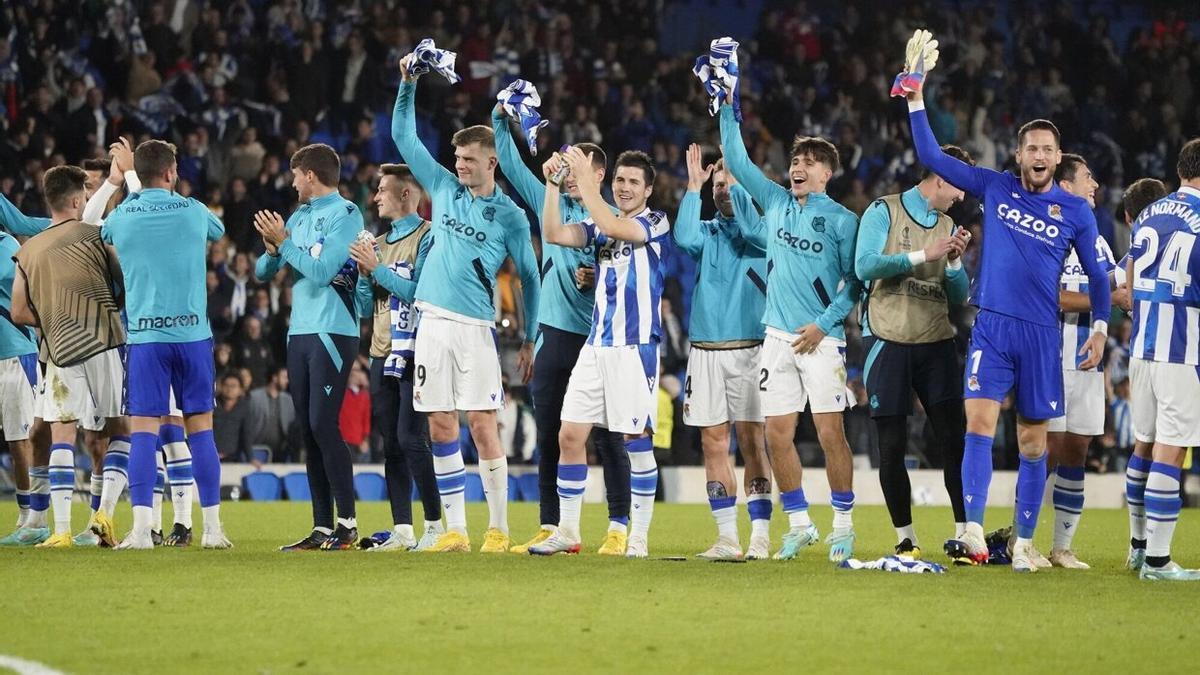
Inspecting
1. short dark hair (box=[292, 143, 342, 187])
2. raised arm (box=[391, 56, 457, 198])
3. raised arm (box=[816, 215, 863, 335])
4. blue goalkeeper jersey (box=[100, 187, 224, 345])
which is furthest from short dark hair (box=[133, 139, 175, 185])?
raised arm (box=[816, 215, 863, 335])

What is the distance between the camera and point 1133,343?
9672mm

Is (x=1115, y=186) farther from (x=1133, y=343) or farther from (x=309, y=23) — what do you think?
(x=1133, y=343)

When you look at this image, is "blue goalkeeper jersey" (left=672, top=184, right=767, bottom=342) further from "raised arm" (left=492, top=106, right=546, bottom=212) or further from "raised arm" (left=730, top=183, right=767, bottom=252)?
"raised arm" (left=492, top=106, right=546, bottom=212)

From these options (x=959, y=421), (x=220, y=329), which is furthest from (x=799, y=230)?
(x=220, y=329)

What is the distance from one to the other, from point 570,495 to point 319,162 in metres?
2.94

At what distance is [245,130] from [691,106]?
8.32 m

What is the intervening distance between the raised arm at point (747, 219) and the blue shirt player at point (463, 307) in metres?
1.43

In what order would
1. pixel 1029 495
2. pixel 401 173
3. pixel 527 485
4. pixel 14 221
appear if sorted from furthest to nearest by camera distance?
pixel 527 485 < pixel 14 221 < pixel 401 173 < pixel 1029 495

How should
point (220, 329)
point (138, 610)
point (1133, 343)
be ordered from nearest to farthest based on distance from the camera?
point (138, 610)
point (1133, 343)
point (220, 329)

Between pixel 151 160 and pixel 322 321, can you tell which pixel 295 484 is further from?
pixel 151 160

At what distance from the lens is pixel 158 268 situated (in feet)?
34.5

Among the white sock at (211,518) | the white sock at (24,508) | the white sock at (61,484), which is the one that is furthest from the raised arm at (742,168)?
the white sock at (24,508)

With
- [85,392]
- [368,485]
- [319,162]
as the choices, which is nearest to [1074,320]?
[319,162]

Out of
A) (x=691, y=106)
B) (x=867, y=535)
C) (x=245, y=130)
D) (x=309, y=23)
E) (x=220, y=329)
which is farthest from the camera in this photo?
(x=691, y=106)
